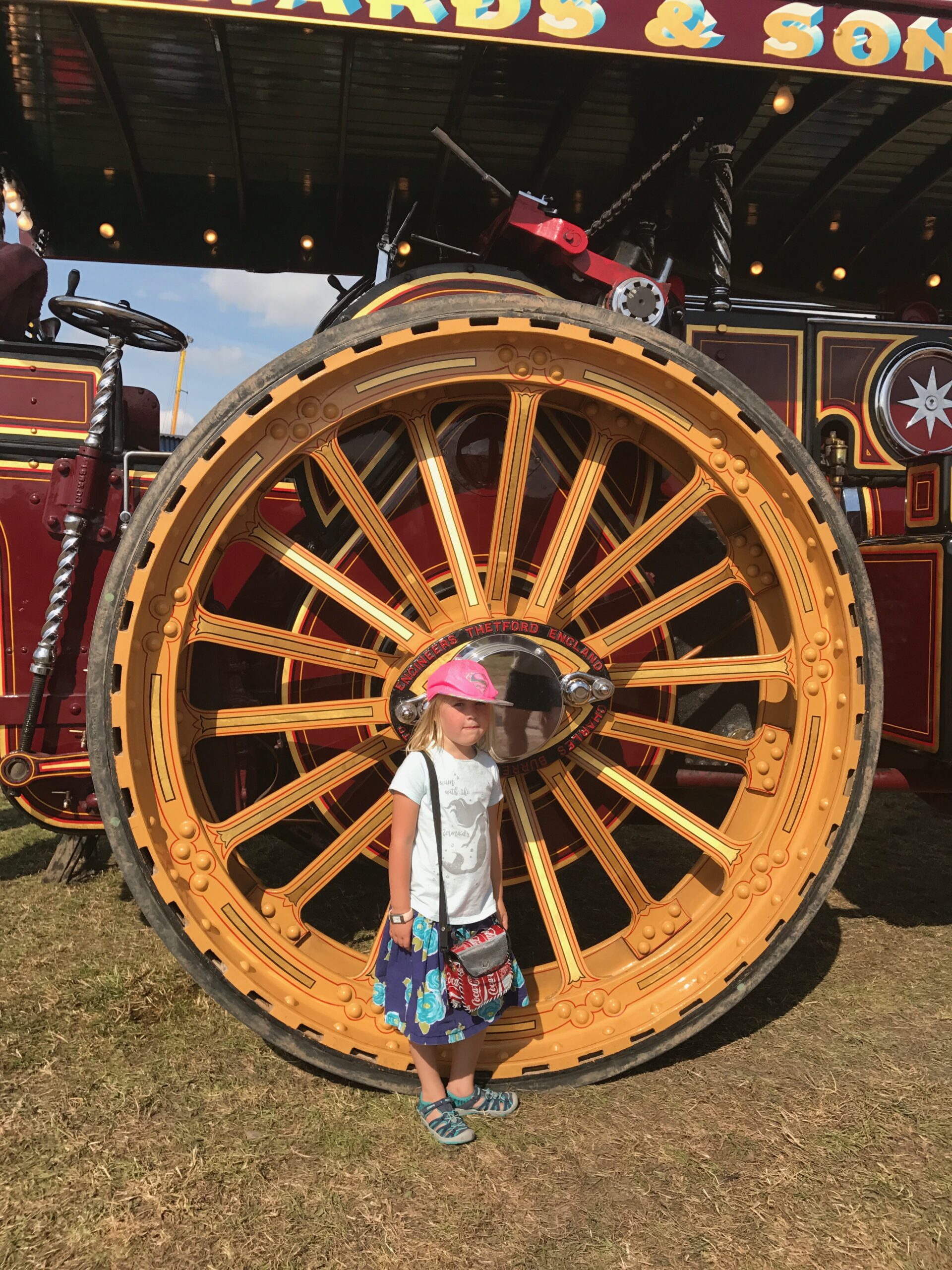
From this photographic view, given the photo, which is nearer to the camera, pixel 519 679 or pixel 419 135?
pixel 519 679

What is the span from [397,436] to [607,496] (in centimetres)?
58

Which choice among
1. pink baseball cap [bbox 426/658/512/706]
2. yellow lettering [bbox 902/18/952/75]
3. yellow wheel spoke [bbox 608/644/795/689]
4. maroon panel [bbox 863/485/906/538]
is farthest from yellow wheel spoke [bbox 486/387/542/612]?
maroon panel [bbox 863/485/906/538]

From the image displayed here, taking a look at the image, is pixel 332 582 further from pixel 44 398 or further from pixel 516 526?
pixel 44 398

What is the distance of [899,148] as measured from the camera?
9.09 feet

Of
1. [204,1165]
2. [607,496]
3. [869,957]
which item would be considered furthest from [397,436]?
[869,957]

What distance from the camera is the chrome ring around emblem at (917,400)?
8.69ft

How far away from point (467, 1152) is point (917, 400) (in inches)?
95.9

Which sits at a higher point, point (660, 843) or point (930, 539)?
point (930, 539)

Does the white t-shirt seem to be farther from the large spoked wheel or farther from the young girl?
the large spoked wheel

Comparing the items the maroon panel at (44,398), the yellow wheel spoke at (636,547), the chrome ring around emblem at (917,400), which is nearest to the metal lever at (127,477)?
the maroon panel at (44,398)

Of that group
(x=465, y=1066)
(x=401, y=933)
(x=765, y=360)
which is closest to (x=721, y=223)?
(x=765, y=360)

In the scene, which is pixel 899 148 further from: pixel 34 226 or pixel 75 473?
pixel 34 226

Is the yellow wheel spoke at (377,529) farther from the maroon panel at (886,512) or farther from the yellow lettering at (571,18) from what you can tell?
the maroon panel at (886,512)

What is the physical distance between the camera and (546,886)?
203cm
